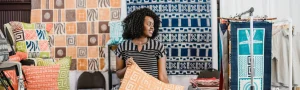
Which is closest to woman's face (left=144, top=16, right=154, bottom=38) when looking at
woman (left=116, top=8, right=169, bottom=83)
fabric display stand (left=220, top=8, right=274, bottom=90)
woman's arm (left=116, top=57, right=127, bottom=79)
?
woman (left=116, top=8, right=169, bottom=83)

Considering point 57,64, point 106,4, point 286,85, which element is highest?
point 106,4

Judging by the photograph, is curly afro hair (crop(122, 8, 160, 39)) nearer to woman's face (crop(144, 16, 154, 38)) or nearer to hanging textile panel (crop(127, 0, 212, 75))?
woman's face (crop(144, 16, 154, 38))

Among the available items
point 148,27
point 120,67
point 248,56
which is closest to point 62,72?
point 120,67

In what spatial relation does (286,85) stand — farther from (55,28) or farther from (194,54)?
(55,28)

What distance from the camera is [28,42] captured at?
4.10m

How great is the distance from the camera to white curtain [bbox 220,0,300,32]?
4.59m

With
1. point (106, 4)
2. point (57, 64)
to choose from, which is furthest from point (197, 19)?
point (57, 64)

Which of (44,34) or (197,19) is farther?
(197,19)

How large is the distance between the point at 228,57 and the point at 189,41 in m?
2.20

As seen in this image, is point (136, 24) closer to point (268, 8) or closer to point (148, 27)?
point (148, 27)

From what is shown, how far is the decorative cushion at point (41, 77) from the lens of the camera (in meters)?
3.63

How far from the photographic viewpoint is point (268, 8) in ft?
15.0

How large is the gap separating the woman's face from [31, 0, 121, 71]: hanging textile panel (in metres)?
1.90

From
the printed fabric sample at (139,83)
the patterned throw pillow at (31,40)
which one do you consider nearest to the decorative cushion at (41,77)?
the patterned throw pillow at (31,40)
